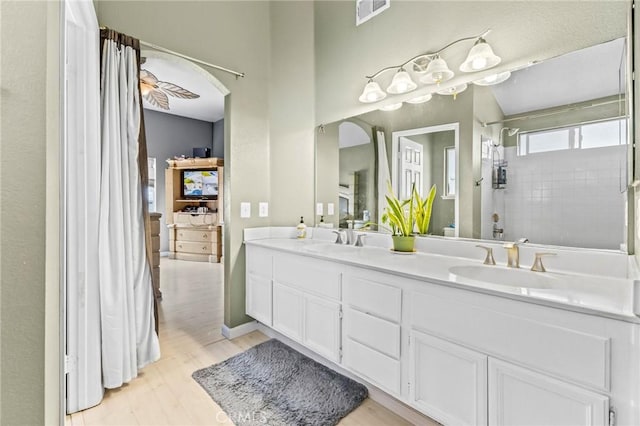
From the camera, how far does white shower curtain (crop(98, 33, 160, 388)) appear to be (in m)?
1.74

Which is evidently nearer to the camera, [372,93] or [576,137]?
[576,137]

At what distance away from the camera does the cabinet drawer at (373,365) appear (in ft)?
4.72

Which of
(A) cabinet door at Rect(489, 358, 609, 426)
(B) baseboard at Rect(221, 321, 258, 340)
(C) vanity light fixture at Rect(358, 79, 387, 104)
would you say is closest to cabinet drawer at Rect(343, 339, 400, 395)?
(A) cabinet door at Rect(489, 358, 609, 426)

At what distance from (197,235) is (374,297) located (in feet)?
17.2

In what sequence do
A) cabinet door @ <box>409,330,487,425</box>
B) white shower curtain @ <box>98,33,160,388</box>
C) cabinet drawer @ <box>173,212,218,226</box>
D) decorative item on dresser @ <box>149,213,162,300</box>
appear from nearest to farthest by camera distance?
cabinet door @ <box>409,330,487,425</box>
white shower curtain @ <box>98,33,160,388</box>
decorative item on dresser @ <box>149,213,162,300</box>
cabinet drawer @ <box>173,212,218,226</box>

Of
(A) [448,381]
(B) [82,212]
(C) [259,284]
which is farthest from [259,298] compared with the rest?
(A) [448,381]

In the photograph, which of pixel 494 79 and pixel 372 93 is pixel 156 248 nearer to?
pixel 372 93

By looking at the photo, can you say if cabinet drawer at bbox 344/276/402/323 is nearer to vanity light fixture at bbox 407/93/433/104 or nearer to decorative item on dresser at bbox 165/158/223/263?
vanity light fixture at bbox 407/93/433/104

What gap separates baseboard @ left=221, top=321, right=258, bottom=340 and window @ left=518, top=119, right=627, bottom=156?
2353 mm

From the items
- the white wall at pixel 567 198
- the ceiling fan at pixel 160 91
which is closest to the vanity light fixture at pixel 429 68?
the white wall at pixel 567 198

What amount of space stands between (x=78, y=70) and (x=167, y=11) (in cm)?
85

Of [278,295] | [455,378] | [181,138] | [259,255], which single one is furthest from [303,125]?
[181,138]

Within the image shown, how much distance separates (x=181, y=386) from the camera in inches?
72.6

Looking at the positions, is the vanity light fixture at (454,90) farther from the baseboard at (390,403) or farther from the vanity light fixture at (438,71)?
the baseboard at (390,403)
